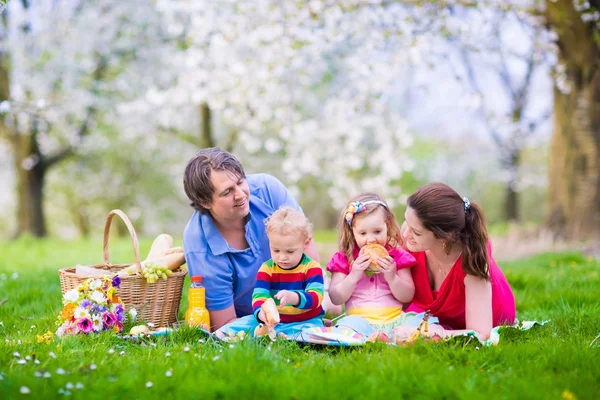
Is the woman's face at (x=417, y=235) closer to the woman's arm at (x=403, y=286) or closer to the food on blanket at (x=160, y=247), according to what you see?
the woman's arm at (x=403, y=286)

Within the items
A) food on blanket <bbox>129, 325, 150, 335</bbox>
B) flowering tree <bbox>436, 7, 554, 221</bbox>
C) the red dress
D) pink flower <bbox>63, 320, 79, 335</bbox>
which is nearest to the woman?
the red dress

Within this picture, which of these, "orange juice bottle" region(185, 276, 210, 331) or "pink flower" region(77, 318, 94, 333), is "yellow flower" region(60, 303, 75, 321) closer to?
"pink flower" region(77, 318, 94, 333)

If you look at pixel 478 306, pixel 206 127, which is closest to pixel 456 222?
pixel 478 306

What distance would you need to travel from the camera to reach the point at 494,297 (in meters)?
3.48

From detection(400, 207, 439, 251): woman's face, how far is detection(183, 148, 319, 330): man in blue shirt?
2.30 ft

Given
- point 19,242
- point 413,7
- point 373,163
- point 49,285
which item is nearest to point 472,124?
point 373,163

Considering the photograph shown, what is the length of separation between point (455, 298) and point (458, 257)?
0.25 m

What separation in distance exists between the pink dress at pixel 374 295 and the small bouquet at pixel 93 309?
134cm

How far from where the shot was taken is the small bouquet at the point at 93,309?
3.34m

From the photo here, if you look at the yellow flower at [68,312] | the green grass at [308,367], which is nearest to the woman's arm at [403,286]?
the green grass at [308,367]

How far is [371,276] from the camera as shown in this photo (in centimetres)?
372

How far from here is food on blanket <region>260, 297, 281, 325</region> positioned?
318 centimetres

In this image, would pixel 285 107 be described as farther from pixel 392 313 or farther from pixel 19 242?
pixel 392 313

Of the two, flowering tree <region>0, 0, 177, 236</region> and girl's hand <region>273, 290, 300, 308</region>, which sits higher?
flowering tree <region>0, 0, 177, 236</region>
